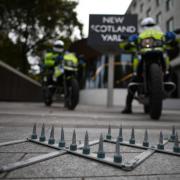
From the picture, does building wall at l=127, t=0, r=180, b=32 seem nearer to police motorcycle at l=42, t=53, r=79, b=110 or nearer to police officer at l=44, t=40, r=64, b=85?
police motorcycle at l=42, t=53, r=79, b=110

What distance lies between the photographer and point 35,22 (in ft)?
43.9

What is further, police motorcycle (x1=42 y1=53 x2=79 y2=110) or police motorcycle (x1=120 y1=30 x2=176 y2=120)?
police motorcycle (x1=42 y1=53 x2=79 y2=110)

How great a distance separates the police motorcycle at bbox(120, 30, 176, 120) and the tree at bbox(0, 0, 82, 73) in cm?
990

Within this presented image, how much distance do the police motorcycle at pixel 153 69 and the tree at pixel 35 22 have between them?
32.5 feet

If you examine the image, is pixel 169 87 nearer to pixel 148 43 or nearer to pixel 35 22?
pixel 148 43

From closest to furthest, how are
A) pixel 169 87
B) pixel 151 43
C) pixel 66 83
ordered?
pixel 151 43
pixel 169 87
pixel 66 83

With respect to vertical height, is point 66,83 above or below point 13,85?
below

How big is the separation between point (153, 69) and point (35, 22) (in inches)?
482

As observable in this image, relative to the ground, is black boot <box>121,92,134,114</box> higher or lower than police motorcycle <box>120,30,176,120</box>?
lower

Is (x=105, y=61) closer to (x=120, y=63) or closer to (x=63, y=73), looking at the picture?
(x=120, y=63)

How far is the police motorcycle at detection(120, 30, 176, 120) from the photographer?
2.94 meters

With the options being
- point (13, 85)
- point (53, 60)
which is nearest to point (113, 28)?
point (53, 60)

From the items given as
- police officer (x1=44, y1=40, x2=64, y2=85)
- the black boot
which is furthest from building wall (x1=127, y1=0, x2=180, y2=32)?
police officer (x1=44, y1=40, x2=64, y2=85)

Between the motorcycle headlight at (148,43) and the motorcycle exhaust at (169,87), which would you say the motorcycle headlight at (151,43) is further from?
the motorcycle exhaust at (169,87)
